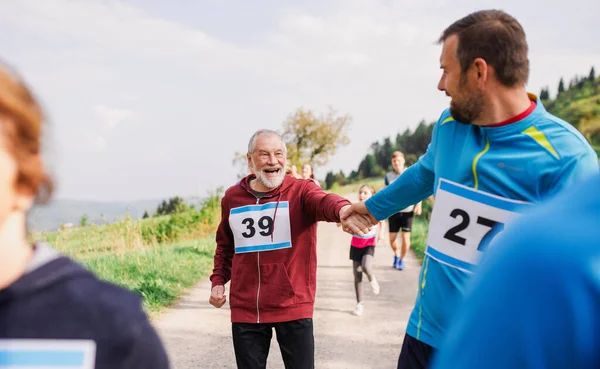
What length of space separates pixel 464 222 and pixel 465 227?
2 centimetres

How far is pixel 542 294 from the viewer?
62 cm

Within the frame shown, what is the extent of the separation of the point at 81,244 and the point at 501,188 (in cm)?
988

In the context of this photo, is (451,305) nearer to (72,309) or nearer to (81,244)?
(72,309)

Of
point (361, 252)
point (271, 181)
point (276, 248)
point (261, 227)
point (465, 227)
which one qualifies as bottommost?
point (361, 252)

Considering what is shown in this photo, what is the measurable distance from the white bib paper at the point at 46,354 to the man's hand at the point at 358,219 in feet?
7.93

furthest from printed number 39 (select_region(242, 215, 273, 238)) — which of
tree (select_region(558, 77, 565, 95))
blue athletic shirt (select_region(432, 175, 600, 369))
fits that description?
tree (select_region(558, 77, 565, 95))

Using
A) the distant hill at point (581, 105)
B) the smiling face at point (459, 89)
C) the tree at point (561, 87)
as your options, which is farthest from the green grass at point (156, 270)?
the tree at point (561, 87)

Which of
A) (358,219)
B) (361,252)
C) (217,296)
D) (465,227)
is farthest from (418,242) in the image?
(465,227)

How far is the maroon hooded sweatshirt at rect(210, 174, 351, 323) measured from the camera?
3.70 m

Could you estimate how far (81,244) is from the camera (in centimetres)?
1091

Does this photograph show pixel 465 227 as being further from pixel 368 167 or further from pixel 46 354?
pixel 368 167

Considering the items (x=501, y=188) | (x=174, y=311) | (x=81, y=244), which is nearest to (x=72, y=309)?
(x=501, y=188)

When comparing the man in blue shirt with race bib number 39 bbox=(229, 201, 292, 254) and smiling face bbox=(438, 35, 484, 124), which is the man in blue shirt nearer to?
smiling face bbox=(438, 35, 484, 124)

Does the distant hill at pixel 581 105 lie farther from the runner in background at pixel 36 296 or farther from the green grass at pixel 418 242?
the runner in background at pixel 36 296
